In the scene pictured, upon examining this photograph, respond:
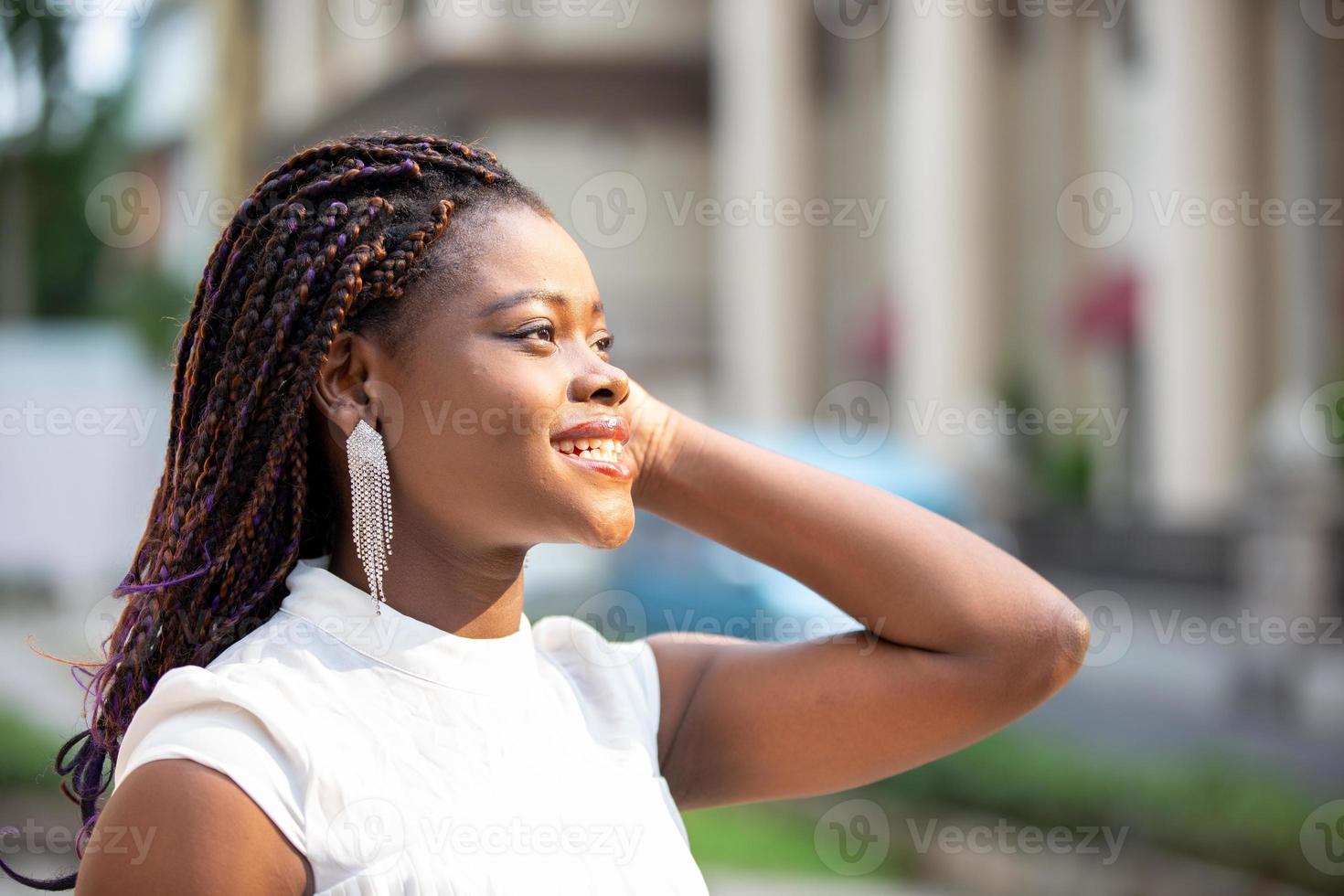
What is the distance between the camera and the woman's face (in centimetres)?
184

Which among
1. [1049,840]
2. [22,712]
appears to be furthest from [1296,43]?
[22,712]

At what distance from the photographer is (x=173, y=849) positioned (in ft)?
4.99

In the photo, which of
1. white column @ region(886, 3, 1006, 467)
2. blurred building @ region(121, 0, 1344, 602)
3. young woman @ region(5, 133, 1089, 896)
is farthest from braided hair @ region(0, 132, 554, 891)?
white column @ region(886, 3, 1006, 467)

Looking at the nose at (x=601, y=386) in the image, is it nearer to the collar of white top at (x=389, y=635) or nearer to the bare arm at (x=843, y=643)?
the bare arm at (x=843, y=643)

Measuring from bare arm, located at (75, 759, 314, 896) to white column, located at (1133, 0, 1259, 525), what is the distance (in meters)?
13.3

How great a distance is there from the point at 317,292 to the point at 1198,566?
13.2m

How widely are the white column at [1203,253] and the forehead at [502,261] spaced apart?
1274 centimetres

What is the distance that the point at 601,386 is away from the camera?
1.91 m

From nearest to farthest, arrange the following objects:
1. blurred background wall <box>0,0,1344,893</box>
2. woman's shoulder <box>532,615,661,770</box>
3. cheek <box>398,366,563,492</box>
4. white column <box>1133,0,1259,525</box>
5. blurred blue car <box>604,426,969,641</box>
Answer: cheek <box>398,366,563,492</box>, woman's shoulder <box>532,615,661,770</box>, blurred background wall <box>0,0,1344,893</box>, blurred blue car <box>604,426,969,641</box>, white column <box>1133,0,1259,525</box>

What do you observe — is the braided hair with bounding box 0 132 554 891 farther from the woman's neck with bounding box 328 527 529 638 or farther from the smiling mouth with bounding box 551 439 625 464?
the smiling mouth with bounding box 551 439 625 464

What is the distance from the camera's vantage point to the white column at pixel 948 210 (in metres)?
17.7

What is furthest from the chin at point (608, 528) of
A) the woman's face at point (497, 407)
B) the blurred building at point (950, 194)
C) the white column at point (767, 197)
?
the white column at point (767, 197)

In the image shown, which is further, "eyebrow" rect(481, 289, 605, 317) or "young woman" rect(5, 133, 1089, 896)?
"eyebrow" rect(481, 289, 605, 317)

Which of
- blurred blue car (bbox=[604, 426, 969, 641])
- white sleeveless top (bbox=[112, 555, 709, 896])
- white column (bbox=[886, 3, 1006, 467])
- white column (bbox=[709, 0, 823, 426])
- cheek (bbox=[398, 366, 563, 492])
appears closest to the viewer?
white sleeveless top (bbox=[112, 555, 709, 896])
